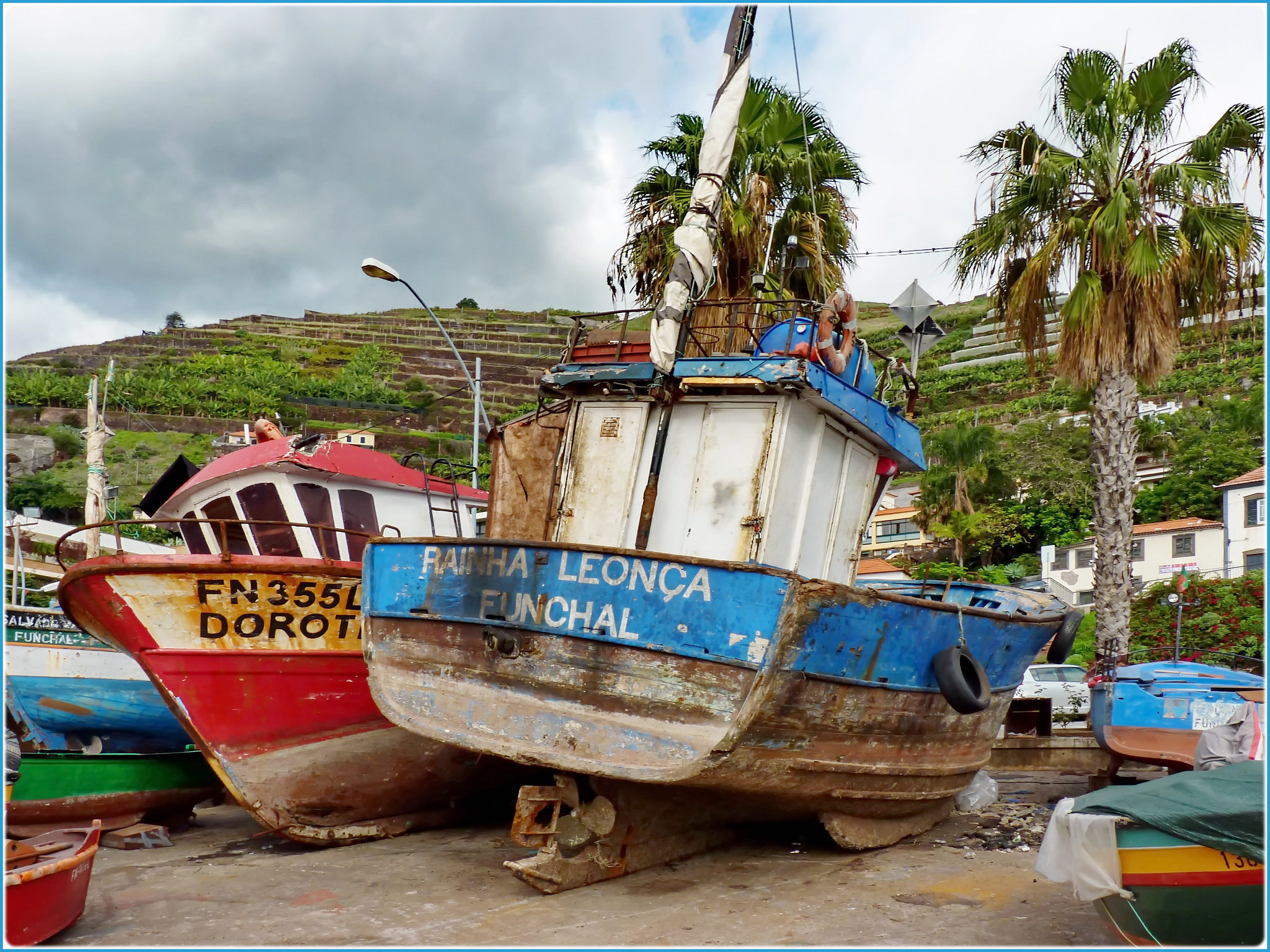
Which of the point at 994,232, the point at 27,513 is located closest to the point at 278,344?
the point at 27,513

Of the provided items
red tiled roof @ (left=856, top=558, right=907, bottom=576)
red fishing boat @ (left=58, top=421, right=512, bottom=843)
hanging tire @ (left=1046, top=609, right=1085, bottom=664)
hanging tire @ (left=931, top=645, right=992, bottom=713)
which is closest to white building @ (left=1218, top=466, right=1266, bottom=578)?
red tiled roof @ (left=856, top=558, right=907, bottom=576)

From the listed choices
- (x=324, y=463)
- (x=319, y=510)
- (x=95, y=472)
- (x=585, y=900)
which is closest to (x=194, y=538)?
(x=319, y=510)

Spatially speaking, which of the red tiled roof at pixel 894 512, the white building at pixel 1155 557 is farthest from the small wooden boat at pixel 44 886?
the red tiled roof at pixel 894 512

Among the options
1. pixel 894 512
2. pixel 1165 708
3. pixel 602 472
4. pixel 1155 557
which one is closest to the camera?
pixel 602 472

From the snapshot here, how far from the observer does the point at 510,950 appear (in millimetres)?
5484

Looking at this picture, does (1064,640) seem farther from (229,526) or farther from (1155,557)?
(1155,557)

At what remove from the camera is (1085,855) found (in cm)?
514

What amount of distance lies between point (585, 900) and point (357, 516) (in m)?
5.22

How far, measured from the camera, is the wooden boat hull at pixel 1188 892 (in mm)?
4965

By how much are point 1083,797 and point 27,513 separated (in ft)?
99.8

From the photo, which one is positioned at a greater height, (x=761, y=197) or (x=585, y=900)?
(x=761, y=197)

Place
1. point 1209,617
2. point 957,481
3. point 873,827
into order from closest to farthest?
point 873,827 < point 1209,617 < point 957,481

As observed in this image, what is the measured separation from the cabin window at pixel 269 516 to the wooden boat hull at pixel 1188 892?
775 centimetres

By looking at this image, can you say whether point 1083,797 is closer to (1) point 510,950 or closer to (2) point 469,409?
(1) point 510,950
